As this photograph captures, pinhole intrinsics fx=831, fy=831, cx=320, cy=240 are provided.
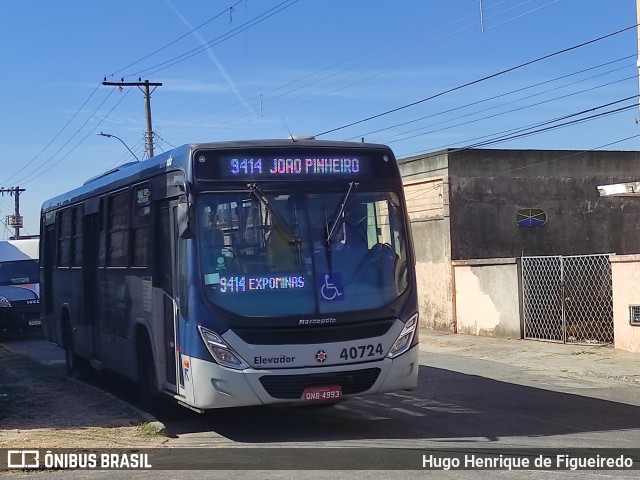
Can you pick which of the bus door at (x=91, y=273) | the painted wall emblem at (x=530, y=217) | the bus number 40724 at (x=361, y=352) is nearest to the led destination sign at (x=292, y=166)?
the bus number 40724 at (x=361, y=352)

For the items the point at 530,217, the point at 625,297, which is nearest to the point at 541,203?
the point at 530,217

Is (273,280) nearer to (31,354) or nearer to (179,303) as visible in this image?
(179,303)

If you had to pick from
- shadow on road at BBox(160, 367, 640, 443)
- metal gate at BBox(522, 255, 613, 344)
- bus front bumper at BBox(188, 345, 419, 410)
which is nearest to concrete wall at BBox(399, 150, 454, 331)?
metal gate at BBox(522, 255, 613, 344)

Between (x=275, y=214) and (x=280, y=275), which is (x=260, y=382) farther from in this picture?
(x=275, y=214)

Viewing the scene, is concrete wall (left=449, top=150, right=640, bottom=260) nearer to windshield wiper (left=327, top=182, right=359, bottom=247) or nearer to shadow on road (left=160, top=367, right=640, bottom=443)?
shadow on road (left=160, top=367, right=640, bottom=443)

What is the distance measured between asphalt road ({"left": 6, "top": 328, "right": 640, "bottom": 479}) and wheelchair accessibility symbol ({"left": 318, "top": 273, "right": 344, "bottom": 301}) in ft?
5.00

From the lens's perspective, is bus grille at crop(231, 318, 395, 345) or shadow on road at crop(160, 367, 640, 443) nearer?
bus grille at crop(231, 318, 395, 345)

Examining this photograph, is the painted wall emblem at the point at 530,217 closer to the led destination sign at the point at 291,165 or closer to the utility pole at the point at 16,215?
the led destination sign at the point at 291,165

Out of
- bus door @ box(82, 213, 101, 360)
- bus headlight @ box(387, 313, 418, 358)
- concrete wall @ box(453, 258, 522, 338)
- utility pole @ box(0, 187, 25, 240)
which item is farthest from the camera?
utility pole @ box(0, 187, 25, 240)

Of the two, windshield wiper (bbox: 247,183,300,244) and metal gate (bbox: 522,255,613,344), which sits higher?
windshield wiper (bbox: 247,183,300,244)

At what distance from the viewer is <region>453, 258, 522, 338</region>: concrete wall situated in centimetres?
1984

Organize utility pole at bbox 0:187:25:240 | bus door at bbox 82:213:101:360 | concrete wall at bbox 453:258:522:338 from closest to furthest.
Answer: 1. bus door at bbox 82:213:101:360
2. concrete wall at bbox 453:258:522:338
3. utility pole at bbox 0:187:25:240

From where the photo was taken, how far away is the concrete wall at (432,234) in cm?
2309

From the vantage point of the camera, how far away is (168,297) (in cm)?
945
